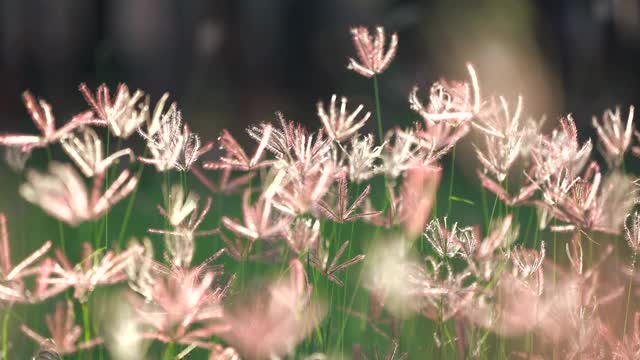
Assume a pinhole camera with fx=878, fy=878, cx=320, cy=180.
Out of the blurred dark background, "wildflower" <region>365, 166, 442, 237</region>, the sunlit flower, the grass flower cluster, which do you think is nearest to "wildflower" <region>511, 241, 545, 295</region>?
the grass flower cluster

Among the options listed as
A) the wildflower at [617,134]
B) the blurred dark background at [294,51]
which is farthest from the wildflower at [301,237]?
the blurred dark background at [294,51]

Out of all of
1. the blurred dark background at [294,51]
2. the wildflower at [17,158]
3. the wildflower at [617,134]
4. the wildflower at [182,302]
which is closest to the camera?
the wildflower at [182,302]

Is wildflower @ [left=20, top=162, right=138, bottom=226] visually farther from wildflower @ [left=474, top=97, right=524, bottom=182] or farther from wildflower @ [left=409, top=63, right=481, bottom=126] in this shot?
wildflower @ [left=474, top=97, right=524, bottom=182]

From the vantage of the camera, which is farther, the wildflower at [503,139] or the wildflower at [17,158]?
the wildflower at [17,158]

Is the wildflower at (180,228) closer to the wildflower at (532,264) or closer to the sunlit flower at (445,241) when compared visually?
the sunlit flower at (445,241)

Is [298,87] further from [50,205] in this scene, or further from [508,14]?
[50,205]

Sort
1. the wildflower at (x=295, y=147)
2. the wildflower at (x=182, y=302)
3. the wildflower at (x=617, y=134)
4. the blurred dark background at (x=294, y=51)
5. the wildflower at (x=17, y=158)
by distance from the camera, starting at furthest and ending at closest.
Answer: the blurred dark background at (x=294, y=51)
the wildflower at (x=17, y=158)
the wildflower at (x=617, y=134)
the wildflower at (x=295, y=147)
the wildflower at (x=182, y=302)

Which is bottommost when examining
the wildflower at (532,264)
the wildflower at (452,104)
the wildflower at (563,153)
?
the wildflower at (532,264)
